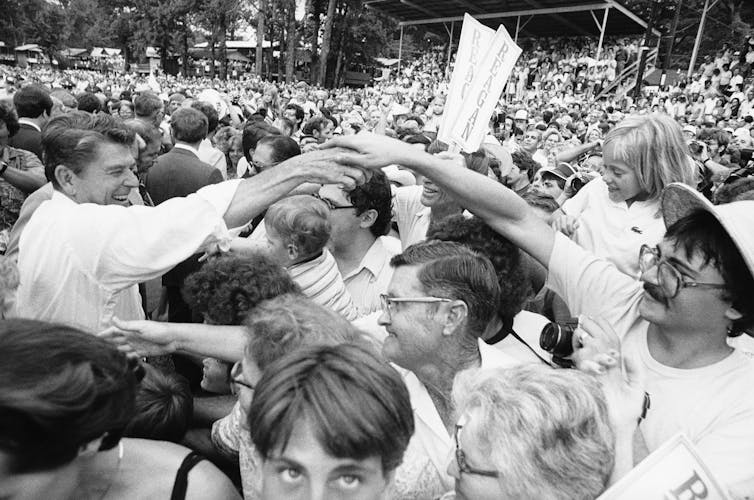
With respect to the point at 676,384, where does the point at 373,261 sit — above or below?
below

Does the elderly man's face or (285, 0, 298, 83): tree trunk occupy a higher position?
(285, 0, 298, 83): tree trunk

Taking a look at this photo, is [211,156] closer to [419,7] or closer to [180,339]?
[180,339]

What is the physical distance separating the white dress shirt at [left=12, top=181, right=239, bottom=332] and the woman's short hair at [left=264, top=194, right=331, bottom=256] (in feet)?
1.64

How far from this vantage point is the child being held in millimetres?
2441

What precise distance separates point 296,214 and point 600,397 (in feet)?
4.99

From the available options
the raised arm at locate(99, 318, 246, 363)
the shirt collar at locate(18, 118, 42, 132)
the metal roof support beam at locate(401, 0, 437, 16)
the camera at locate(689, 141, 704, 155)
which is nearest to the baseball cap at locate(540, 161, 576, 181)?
the camera at locate(689, 141, 704, 155)

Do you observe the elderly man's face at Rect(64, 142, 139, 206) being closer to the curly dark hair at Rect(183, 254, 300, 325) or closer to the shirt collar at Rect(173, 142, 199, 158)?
the curly dark hair at Rect(183, 254, 300, 325)

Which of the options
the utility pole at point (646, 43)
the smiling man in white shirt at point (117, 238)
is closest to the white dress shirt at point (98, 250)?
the smiling man in white shirt at point (117, 238)

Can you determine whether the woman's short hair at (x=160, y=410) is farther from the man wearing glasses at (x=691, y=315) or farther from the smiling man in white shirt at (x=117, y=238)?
the man wearing glasses at (x=691, y=315)

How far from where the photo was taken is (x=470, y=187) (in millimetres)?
1988

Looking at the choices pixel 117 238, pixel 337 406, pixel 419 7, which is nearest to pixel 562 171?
pixel 117 238

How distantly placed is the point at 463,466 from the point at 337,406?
0.39 m

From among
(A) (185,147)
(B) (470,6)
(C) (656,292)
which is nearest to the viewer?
(C) (656,292)

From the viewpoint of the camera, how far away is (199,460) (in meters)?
1.43
